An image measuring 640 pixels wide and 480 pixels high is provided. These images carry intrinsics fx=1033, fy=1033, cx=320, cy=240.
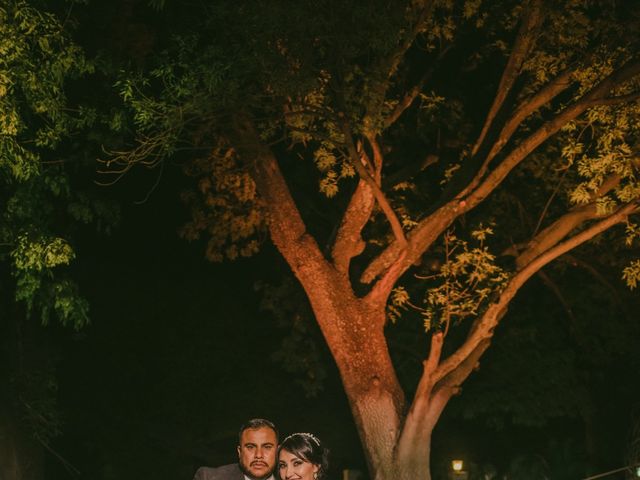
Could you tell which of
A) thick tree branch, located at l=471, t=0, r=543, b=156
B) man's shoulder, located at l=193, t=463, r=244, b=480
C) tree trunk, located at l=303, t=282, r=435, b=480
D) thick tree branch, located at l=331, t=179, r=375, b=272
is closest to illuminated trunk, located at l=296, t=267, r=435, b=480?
tree trunk, located at l=303, t=282, r=435, b=480

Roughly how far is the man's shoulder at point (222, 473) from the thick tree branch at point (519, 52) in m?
9.42

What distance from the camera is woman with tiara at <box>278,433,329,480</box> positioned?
410cm

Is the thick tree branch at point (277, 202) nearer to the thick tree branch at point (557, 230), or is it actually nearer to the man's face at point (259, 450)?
the thick tree branch at point (557, 230)

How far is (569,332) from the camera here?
1986 cm

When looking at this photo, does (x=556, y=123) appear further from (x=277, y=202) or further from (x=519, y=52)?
(x=277, y=202)

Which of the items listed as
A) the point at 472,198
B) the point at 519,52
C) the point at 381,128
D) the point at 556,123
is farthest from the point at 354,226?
the point at 519,52

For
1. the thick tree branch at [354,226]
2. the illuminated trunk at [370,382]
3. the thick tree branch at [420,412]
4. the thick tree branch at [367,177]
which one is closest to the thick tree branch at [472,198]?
the thick tree branch at [367,177]

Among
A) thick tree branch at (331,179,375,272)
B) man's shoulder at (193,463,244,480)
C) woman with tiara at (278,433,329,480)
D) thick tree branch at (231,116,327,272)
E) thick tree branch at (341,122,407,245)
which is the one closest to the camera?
woman with tiara at (278,433,329,480)

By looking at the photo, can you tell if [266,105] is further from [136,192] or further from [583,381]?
[583,381]

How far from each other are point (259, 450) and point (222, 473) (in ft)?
1.37

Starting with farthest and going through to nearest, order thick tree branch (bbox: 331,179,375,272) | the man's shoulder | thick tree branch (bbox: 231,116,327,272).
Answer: thick tree branch (bbox: 331,179,375,272) → thick tree branch (bbox: 231,116,327,272) → the man's shoulder

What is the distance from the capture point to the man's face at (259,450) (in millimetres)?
4129

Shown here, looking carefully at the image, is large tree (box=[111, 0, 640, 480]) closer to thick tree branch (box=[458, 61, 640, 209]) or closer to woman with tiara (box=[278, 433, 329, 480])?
thick tree branch (box=[458, 61, 640, 209])

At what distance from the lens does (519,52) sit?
12.9 metres
